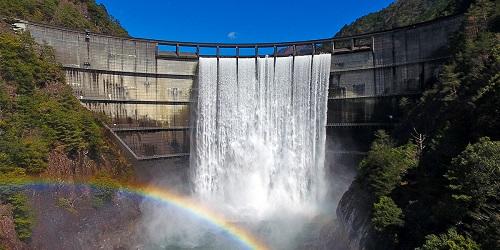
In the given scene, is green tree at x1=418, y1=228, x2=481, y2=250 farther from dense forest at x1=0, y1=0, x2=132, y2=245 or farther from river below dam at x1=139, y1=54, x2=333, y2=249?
river below dam at x1=139, y1=54, x2=333, y2=249

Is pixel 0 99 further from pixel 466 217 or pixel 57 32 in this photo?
pixel 466 217

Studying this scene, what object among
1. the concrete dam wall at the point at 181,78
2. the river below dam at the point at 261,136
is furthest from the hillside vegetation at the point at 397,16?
the river below dam at the point at 261,136

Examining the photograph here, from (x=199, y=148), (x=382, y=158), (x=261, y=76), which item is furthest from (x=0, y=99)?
(x=382, y=158)

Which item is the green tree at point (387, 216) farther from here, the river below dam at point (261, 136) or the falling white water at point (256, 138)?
the falling white water at point (256, 138)

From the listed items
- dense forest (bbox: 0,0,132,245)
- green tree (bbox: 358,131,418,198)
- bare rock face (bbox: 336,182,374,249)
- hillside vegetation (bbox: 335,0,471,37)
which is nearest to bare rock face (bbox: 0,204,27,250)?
dense forest (bbox: 0,0,132,245)

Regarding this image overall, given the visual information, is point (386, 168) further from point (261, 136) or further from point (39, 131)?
point (39, 131)

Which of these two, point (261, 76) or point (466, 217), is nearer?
point (466, 217)
